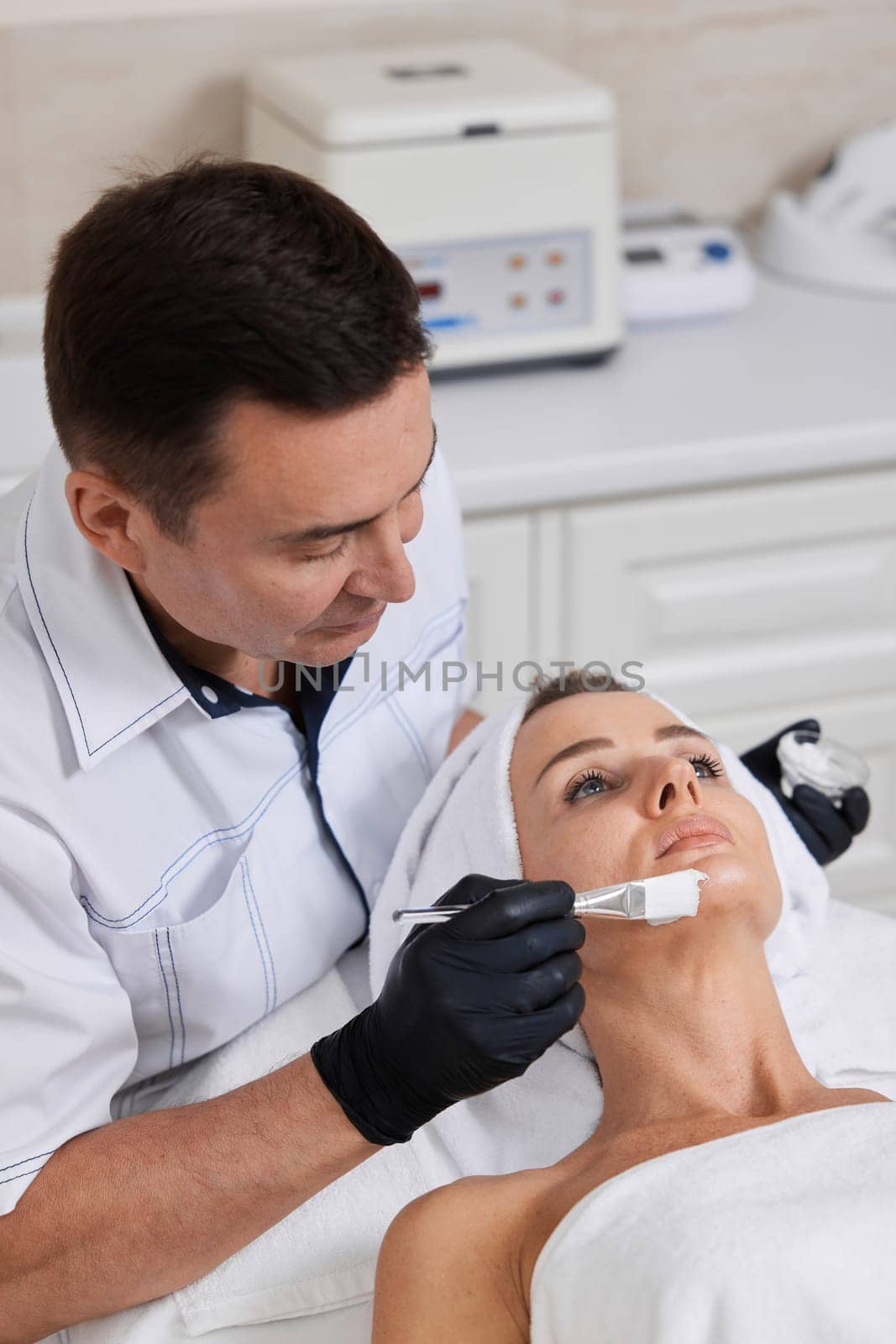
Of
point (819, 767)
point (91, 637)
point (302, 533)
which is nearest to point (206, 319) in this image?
point (302, 533)

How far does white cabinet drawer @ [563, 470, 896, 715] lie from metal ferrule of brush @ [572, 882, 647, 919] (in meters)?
0.93

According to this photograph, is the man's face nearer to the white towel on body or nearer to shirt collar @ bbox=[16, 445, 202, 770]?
shirt collar @ bbox=[16, 445, 202, 770]

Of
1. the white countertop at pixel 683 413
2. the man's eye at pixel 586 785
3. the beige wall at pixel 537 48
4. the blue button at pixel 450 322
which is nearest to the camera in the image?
the man's eye at pixel 586 785

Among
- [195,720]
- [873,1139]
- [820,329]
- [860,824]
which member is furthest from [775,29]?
[873,1139]

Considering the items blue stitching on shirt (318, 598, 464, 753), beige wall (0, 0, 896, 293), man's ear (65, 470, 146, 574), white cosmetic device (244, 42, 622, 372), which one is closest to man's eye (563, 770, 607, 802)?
blue stitching on shirt (318, 598, 464, 753)

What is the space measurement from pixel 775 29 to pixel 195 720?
187cm

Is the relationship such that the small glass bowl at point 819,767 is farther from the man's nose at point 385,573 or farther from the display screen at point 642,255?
the display screen at point 642,255

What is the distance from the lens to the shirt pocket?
1.21 metres

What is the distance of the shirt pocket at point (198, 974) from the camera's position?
121 cm

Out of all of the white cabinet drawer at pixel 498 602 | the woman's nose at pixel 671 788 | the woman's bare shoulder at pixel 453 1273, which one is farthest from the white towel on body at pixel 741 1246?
the white cabinet drawer at pixel 498 602

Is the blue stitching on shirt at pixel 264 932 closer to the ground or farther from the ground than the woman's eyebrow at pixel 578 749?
closer to the ground

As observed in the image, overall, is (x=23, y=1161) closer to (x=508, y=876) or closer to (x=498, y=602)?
(x=508, y=876)

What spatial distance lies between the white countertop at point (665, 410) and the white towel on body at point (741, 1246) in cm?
102

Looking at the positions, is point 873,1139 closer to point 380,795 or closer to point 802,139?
point 380,795
